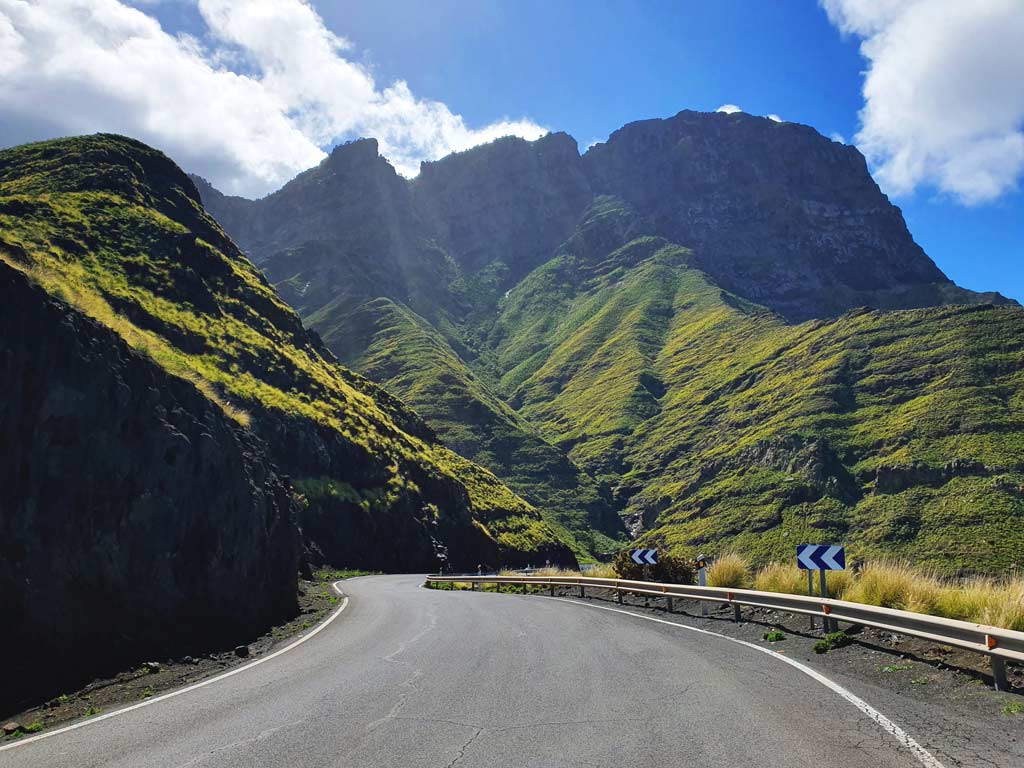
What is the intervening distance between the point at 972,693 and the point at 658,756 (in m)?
4.13

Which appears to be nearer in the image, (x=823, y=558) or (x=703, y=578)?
(x=823, y=558)

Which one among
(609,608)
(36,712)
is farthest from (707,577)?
(36,712)

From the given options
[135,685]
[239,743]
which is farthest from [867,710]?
[135,685]

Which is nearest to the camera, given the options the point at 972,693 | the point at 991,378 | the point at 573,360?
the point at 972,693

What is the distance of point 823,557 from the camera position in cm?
1200

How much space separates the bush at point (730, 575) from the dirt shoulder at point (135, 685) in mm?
10415

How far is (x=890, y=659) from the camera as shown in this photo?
906 centimetres

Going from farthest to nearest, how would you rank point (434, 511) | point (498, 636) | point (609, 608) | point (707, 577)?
1. point (434, 511)
2. point (609, 608)
3. point (707, 577)
4. point (498, 636)

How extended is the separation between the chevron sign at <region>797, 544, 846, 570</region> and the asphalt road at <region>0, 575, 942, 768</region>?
2.24 meters

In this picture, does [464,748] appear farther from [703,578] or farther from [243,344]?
[243,344]

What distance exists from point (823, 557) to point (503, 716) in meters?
7.76

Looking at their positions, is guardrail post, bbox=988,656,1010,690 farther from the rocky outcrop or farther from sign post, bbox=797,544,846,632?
the rocky outcrop

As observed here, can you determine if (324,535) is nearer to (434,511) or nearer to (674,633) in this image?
(434,511)

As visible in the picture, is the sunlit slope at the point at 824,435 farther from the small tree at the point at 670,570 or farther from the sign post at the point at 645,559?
the sign post at the point at 645,559
